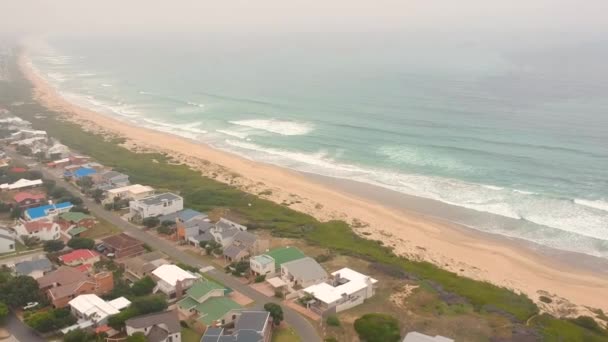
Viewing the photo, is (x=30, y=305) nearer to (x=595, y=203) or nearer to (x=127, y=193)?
(x=127, y=193)

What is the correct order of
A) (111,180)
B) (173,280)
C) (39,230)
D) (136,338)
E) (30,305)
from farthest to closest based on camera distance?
→ (111,180) < (39,230) < (173,280) < (30,305) < (136,338)

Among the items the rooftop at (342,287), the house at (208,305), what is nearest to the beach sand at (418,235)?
the rooftop at (342,287)

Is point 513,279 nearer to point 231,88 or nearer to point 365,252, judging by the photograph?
point 365,252

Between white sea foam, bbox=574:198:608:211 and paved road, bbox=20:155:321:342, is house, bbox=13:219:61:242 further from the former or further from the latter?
white sea foam, bbox=574:198:608:211

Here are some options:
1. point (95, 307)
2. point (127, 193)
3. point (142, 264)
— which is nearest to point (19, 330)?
point (95, 307)

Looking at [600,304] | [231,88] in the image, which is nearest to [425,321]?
[600,304]

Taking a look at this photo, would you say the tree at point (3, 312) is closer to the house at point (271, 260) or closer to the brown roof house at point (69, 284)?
the brown roof house at point (69, 284)

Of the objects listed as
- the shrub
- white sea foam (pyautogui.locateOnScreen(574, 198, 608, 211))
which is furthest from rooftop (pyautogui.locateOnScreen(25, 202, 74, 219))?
white sea foam (pyautogui.locateOnScreen(574, 198, 608, 211))
